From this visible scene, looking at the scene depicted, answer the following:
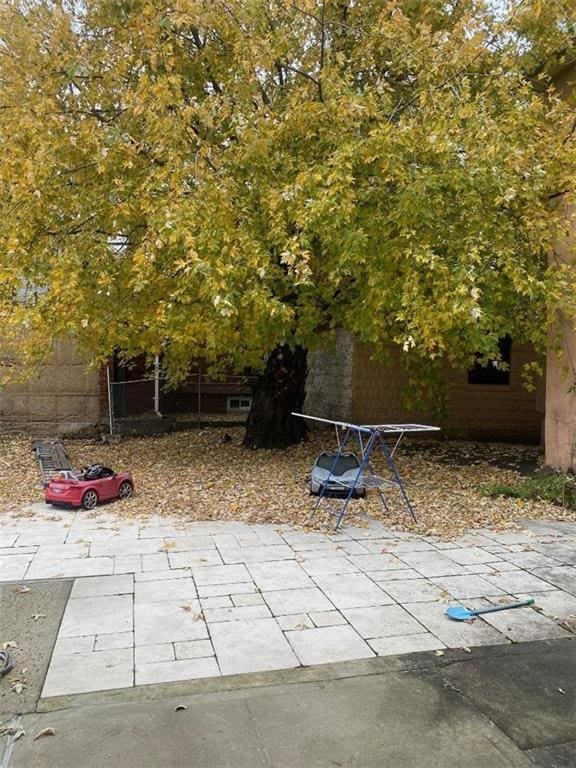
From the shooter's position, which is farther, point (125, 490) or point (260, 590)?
point (125, 490)

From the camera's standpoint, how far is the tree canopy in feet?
19.9

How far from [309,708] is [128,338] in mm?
5133

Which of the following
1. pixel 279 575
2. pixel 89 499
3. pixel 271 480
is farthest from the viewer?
pixel 271 480

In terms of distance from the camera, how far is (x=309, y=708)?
9.68ft

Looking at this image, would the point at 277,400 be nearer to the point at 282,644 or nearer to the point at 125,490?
the point at 125,490

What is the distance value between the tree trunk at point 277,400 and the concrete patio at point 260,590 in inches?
158

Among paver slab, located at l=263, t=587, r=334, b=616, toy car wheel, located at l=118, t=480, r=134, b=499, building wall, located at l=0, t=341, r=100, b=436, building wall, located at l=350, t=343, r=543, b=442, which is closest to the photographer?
paver slab, located at l=263, t=587, r=334, b=616

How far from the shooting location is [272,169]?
6.64 metres

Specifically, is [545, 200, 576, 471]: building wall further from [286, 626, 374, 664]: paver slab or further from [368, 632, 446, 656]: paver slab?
[286, 626, 374, 664]: paver slab

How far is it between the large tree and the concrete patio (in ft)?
6.86

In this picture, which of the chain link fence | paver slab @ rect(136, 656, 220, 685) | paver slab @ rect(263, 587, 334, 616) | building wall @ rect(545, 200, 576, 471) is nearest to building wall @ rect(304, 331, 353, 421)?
the chain link fence

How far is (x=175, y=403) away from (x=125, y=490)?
20.6 feet

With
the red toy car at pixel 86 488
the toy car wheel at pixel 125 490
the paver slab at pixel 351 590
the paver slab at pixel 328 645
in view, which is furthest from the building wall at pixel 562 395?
the red toy car at pixel 86 488

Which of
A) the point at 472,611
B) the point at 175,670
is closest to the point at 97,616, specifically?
the point at 175,670
